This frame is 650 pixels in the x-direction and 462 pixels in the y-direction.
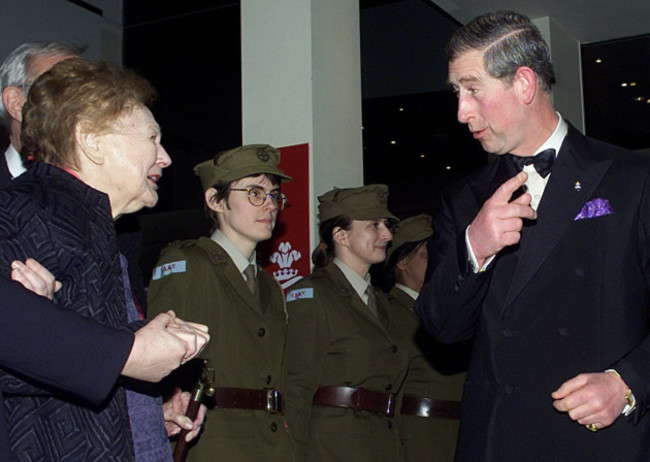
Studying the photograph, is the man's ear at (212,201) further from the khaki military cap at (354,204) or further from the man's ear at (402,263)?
the man's ear at (402,263)

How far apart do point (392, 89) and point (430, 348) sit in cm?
360

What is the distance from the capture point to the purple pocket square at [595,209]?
6.81ft

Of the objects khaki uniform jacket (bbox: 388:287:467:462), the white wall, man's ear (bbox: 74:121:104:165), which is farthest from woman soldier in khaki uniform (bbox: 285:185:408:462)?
the white wall

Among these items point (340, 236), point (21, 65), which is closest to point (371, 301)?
point (340, 236)

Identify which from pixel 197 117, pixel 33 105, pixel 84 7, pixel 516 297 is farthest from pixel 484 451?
pixel 197 117

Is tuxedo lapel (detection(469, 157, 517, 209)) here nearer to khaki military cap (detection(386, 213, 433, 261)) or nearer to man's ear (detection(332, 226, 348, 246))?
man's ear (detection(332, 226, 348, 246))

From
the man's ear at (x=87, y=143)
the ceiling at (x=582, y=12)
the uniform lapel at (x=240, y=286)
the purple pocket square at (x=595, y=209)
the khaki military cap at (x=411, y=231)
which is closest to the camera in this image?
the man's ear at (x=87, y=143)

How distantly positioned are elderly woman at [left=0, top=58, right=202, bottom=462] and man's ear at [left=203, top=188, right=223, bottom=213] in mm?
1431

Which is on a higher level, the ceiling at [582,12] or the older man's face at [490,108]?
the ceiling at [582,12]

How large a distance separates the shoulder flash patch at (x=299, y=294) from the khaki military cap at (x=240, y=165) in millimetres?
526

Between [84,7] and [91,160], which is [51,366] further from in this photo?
[84,7]

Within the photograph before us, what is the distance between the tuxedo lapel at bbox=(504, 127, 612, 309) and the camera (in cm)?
Answer: 209

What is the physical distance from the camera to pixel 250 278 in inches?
135

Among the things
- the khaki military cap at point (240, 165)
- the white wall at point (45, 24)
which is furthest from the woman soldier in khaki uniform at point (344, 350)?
the white wall at point (45, 24)
